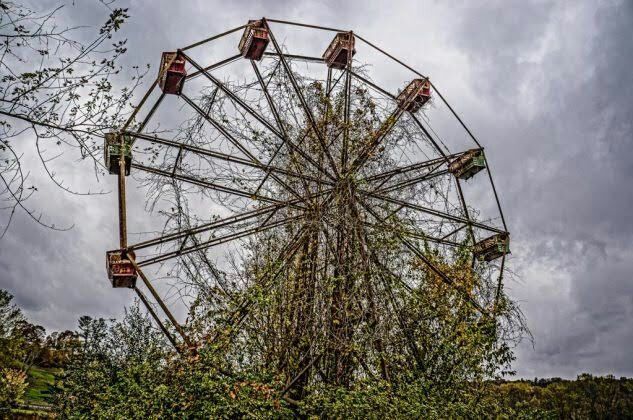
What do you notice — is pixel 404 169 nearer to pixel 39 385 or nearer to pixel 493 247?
pixel 493 247

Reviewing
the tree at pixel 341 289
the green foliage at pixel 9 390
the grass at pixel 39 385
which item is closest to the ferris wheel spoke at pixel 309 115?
the tree at pixel 341 289

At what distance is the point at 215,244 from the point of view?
11344mm

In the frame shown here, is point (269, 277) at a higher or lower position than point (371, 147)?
lower

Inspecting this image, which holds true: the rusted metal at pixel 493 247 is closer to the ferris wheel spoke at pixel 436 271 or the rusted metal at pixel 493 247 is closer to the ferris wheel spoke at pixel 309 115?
the ferris wheel spoke at pixel 436 271

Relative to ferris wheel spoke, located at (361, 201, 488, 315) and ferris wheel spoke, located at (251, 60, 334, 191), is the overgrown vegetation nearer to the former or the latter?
ferris wheel spoke, located at (361, 201, 488, 315)

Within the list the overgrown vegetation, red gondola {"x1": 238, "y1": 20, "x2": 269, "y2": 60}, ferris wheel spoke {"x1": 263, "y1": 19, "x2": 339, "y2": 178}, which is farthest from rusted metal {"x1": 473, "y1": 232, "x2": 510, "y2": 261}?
red gondola {"x1": 238, "y1": 20, "x2": 269, "y2": 60}

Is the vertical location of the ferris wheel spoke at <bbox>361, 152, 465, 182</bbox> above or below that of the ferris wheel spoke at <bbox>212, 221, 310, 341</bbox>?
above

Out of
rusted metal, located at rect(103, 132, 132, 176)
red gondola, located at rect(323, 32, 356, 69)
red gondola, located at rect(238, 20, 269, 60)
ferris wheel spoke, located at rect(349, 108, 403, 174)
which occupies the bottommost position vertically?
rusted metal, located at rect(103, 132, 132, 176)

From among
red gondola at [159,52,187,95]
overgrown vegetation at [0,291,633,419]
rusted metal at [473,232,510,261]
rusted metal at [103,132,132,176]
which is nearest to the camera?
overgrown vegetation at [0,291,633,419]

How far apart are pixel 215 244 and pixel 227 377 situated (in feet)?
9.20

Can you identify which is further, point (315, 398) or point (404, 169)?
point (404, 169)

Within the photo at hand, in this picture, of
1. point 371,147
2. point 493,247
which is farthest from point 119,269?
point 493,247

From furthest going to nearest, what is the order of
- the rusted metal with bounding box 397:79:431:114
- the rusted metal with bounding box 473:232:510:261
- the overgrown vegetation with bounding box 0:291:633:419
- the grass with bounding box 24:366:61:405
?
the grass with bounding box 24:366:61:405 < the rusted metal with bounding box 473:232:510:261 < the rusted metal with bounding box 397:79:431:114 < the overgrown vegetation with bounding box 0:291:633:419

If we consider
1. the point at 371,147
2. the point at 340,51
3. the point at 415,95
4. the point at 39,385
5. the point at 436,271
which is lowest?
the point at 436,271
